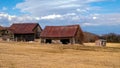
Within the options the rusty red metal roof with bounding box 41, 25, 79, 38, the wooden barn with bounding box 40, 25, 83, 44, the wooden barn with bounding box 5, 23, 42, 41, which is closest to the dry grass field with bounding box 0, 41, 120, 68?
the wooden barn with bounding box 40, 25, 83, 44

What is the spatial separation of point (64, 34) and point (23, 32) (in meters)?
17.1

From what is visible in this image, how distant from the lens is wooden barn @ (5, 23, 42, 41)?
9074cm

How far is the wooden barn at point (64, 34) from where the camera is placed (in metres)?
77.4

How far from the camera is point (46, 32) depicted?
270 feet

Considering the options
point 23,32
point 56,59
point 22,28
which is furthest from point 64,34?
point 56,59

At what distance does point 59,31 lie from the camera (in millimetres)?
80562

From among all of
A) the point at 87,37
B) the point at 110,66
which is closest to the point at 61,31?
the point at 87,37

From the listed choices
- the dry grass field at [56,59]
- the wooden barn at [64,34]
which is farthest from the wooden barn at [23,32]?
the dry grass field at [56,59]

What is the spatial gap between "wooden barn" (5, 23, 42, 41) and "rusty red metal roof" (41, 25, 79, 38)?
895 centimetres

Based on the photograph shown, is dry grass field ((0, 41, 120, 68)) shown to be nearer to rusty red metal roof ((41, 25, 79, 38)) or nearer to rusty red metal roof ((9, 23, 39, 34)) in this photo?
rusty red metal roof ((41, 25, 79, 38))

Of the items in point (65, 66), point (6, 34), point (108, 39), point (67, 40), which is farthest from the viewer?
point (108, 39)

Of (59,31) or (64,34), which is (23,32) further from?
(64,34)

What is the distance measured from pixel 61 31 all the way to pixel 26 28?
52.5ft

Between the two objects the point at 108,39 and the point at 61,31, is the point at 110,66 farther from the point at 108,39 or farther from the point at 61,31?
the point at 108,39
